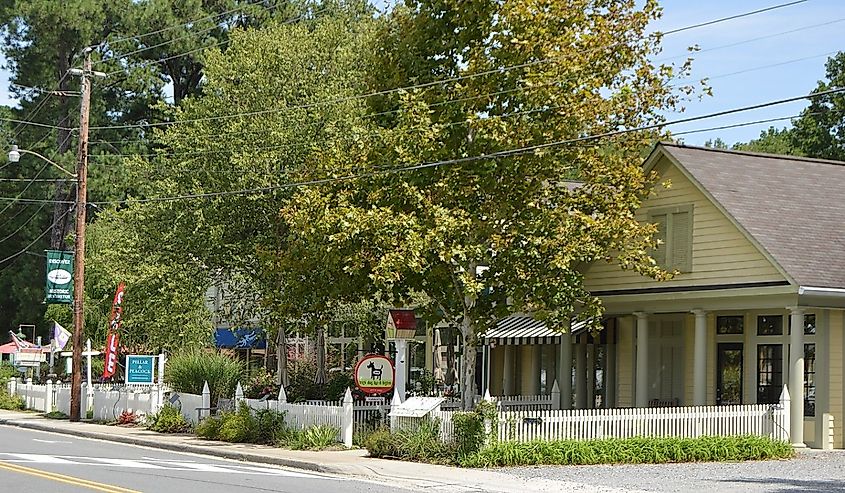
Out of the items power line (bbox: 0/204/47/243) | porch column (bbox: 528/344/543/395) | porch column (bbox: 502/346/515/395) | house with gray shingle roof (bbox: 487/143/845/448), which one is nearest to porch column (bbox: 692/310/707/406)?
house with gray shingle roof (bbox: 487/143/845/448)

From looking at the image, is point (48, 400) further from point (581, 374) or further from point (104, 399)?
point (581, 374)

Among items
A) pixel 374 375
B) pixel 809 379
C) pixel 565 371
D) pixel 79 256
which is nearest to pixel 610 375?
pixel 565 371

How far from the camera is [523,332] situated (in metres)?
31.8

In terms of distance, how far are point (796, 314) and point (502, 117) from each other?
7.13 metres

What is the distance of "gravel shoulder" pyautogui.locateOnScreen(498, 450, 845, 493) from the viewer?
62.8ft

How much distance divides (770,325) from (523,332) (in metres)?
6.58

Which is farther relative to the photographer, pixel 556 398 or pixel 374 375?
pixel 556 398

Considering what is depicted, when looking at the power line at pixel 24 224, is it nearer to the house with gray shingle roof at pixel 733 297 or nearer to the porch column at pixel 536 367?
the porch column at pixel 536 367

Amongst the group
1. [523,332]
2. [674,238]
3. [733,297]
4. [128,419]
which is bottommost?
[128,419]

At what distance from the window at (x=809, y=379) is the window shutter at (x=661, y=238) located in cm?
359

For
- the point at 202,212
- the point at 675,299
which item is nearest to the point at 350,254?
the point at 675,299

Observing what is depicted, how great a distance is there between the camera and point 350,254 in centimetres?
2509

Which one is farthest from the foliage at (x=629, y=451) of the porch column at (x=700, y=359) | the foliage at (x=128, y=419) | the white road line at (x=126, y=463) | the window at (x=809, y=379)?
the foliage at (x=128, y=419)

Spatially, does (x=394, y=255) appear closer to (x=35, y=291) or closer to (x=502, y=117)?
(x=502, y=117)
